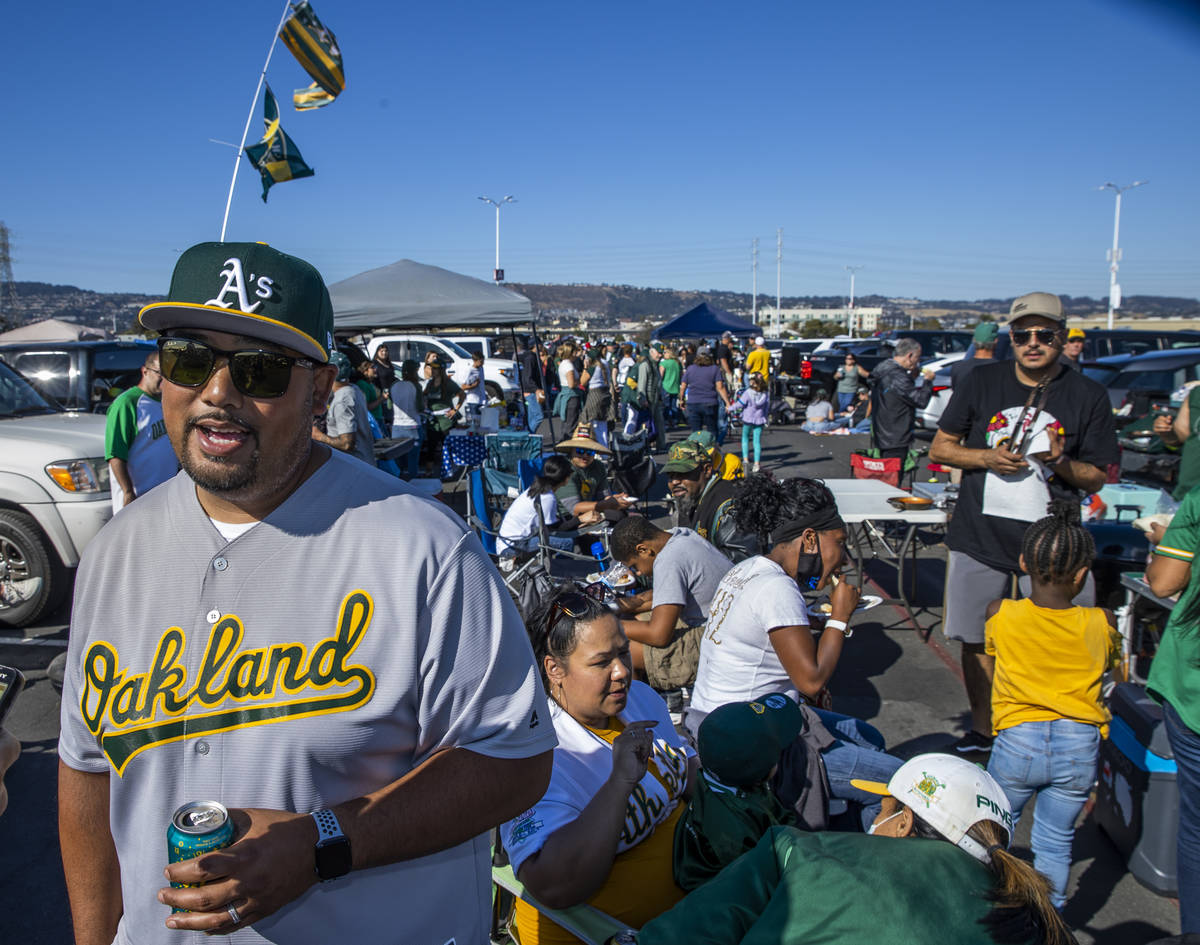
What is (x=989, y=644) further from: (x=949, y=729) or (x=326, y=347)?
(x=326, y=347)

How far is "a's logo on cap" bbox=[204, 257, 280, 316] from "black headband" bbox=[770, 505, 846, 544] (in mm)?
2697

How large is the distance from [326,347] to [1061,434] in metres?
3.44

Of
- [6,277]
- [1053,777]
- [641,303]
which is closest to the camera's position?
[1053,777]

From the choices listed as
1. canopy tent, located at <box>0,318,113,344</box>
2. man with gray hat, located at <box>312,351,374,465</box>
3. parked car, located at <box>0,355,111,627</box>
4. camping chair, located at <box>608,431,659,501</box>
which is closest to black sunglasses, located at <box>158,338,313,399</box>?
parked car, located at <box>0,355,111,627</box>

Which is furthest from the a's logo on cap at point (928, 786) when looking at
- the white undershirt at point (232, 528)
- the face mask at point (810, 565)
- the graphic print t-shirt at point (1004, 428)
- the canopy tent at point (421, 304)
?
the canopy tent at point (421, 304)

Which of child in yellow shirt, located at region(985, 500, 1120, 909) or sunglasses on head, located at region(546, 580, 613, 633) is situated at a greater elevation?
sunglasses on head, located at region(546, 580, 613, 633)

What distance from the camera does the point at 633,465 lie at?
Answer: 9070 millimetres

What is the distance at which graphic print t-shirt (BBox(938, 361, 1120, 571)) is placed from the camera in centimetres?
377

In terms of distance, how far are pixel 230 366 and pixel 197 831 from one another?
0.70 metres

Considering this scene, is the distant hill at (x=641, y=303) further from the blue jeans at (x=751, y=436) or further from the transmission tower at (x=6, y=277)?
the blue jeans at (x=751, y=436)

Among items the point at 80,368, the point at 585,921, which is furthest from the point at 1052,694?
the point at 80,368

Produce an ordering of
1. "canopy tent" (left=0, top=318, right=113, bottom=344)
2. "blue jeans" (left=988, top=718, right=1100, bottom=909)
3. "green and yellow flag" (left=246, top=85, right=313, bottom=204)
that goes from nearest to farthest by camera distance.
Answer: "blue jeans" (left=988, top=718, right=1100, bottom=909) < "green and yellow flag" (left=246, top=85, right=313, bottom=204) < "canopy tent" (left=0, top=318, right=113, bottom=344)

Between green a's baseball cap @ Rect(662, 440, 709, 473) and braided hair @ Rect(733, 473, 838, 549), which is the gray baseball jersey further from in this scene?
green a's baseball cap @ Rect(662, 440, 709, 473)

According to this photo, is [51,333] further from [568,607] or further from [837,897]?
[837,897]
